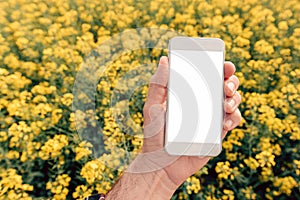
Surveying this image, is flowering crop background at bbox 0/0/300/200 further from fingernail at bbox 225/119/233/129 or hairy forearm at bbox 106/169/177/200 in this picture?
fingernail at bbox 225/119/233/129

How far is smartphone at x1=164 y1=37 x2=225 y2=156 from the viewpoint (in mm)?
1474

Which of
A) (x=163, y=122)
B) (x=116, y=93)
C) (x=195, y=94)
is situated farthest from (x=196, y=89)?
(x=116, y=93)

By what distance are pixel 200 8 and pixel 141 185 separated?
177 cm

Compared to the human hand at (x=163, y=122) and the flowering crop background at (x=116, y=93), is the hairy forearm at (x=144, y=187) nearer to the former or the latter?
the human hand at (x=163, y=122)

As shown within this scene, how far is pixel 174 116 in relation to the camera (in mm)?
1480

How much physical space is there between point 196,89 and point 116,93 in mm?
972

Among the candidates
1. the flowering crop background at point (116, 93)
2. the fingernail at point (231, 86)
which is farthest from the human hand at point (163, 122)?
the flowering crop background at point (116, 93)

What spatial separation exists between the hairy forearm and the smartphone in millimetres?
205

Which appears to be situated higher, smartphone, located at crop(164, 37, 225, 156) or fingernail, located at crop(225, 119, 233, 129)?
smartphone, located at crop(164, 37, 225, 156)

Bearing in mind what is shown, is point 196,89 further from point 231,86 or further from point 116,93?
point 116,93

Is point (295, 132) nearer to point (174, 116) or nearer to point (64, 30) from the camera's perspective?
point (174, 116)

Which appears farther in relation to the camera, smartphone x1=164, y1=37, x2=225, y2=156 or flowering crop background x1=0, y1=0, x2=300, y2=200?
flowering crop background x1=0, y1=0, x2=300, y2=200

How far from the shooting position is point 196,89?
151cm

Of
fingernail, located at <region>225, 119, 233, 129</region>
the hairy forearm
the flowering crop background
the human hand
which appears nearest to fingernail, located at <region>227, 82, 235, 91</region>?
the human hand
